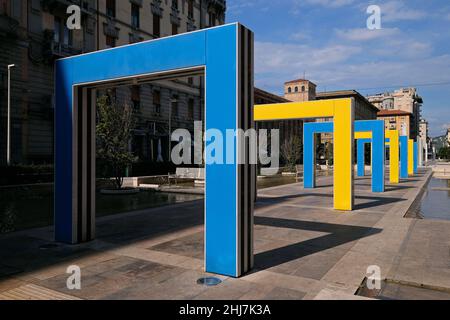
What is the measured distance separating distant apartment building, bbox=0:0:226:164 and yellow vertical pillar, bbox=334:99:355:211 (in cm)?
2007

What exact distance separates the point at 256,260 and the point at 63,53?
24565mm

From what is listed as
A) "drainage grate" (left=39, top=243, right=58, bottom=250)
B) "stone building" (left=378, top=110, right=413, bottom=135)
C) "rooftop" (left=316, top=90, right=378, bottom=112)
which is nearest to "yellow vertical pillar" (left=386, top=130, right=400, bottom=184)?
"drainage grate" (left=39, top=243, right=58, bottom=250)

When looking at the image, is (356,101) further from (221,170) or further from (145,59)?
(221,170)

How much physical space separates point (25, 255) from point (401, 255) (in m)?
7.46

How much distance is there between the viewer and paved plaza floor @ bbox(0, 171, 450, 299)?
5.18 meters

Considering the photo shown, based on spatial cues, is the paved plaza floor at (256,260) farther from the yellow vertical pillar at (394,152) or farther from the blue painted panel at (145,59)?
the yellow vertical pillar at (394,152)

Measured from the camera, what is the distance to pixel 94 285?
541cm

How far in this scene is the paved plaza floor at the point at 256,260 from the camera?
518 centimetres

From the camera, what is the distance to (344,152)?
522 inches

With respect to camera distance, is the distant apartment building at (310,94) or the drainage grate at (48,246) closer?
the drainage grate at (48,246)

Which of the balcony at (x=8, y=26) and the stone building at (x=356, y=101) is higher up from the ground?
the stone building at (x=356, y=101)

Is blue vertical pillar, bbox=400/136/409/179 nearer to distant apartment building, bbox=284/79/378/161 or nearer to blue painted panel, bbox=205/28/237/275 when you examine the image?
blue painted panel, bbox=205/28/237/275

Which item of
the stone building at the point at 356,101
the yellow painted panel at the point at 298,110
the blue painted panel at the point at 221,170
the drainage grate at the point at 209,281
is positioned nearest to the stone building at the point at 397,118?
the stone building at the point at 356,101

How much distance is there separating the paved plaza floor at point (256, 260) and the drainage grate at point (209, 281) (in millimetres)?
129
